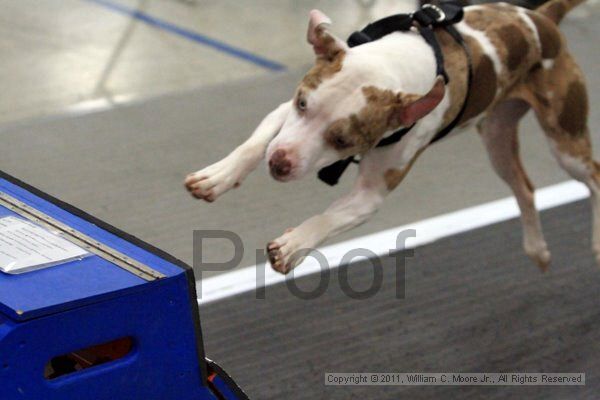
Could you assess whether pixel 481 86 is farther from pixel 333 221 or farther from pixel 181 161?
pixel 181 161

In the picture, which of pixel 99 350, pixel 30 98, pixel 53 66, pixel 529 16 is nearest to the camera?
pixel 99 350

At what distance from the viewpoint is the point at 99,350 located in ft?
6.70

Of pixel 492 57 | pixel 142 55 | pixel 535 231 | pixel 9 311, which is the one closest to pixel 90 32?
pixel 142 55

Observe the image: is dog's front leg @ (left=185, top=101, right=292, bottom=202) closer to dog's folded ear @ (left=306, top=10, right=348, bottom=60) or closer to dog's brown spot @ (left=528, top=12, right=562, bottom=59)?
dog's folded ear @ (left=306, top=10, right=348, bottom=60)

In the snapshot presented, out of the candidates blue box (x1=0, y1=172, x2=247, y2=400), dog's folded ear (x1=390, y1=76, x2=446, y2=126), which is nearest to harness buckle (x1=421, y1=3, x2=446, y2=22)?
dog's folded ear (x1=390, y1=76, x2=446, y2=126)

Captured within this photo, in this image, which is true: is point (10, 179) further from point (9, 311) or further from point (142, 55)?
point (142, 55)

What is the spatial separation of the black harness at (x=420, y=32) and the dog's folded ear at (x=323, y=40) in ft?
0.47

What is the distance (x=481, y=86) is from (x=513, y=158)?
65 cm

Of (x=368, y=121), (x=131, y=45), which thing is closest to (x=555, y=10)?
(x=368, y=121)

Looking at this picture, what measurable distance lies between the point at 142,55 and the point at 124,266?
3.47m

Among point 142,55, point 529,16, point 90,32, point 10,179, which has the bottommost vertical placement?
point 529,16

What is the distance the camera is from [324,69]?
1924mm

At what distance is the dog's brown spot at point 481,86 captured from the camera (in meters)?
2.19

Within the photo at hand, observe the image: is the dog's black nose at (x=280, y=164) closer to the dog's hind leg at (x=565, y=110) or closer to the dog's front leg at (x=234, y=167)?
the dog's front leg at (x=234, y=167)
